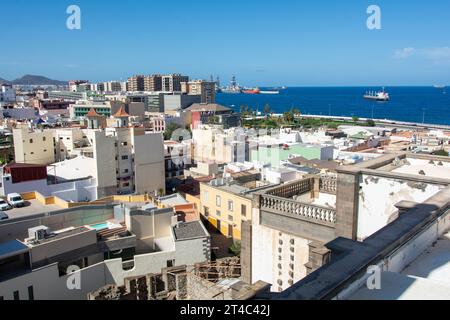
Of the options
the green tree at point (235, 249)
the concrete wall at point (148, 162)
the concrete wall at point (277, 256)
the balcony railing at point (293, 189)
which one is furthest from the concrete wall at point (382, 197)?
the concrete wall at point (148, 162)

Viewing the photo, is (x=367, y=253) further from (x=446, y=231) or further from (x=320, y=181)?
(x=320, y=181)

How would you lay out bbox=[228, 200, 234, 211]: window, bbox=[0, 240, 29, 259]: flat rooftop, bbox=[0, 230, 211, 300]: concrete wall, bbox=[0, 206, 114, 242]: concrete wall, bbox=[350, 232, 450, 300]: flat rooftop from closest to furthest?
bbox=[350, 232, 450, 300]: flat rooftop, bbox=[0, 230, 211, 300]: concrete wall, bbox=[0, 240, 29, 259]: flat rooftop, bbox=[0, 206, 114, 242]: concrete wall, bbox=[228, 200, 234, 211]: window

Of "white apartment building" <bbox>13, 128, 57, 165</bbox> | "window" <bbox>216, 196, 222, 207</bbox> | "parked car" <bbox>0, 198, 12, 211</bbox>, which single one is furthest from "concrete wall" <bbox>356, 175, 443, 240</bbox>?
"white apartment building" <bbox>13, 128, 57, 165</bbox>

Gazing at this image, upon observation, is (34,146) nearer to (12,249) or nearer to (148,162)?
(148,162)

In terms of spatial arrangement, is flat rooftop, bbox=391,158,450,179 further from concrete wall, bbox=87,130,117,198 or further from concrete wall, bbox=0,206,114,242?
concrete wall, bbox=87,130,117,198
